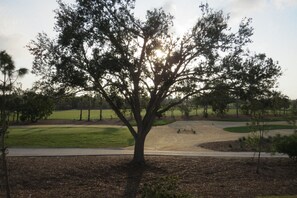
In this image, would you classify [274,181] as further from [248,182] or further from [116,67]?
[116,67]

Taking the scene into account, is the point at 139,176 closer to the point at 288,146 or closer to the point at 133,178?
the point at 133,178

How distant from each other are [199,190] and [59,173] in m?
6.42

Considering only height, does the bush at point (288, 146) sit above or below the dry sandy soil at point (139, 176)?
above

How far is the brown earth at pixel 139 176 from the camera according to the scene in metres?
14.3

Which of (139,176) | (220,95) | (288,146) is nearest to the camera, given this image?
(139,176)

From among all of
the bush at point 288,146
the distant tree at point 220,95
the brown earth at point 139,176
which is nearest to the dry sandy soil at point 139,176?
the brown earth at point 139,176

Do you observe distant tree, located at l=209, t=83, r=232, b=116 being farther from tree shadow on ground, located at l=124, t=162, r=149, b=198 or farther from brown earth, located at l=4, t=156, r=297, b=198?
tree shadow on ground, located at l=124, t=162, r=149, b=198

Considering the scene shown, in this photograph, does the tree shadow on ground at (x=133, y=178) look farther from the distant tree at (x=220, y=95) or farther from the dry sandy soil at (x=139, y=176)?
the distant tree at (x=220, y=95)

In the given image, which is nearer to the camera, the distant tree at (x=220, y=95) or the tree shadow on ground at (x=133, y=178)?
the tree shadow on ground at (x=133, y=178)

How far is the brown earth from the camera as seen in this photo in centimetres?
1429

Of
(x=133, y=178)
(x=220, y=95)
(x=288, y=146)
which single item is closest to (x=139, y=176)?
(x=133, y=178)

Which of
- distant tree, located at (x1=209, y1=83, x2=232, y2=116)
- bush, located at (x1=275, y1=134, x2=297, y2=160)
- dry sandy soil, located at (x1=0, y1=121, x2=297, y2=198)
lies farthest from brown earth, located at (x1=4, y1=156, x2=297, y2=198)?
distant tree, located at (x1=209, y1=83, x2=232, y2=116)

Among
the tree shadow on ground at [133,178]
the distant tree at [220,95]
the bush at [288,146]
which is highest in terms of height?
the distant tree at [220,95]

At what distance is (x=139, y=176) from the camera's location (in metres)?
17.1
